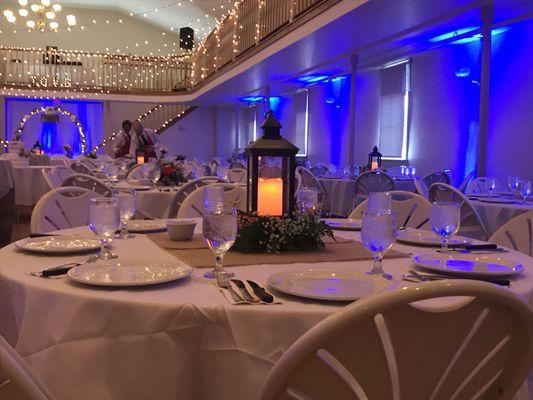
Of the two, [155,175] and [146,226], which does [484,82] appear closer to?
[155,175]

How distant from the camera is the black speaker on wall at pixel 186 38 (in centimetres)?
2131

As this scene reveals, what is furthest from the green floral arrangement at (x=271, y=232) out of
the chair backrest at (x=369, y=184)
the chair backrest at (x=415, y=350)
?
the chair backrest at (x=369, y=184)

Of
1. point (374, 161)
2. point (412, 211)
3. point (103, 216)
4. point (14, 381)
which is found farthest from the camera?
Result: point (374, 161)

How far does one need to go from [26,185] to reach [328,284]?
813 cm

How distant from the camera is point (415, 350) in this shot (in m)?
1.01

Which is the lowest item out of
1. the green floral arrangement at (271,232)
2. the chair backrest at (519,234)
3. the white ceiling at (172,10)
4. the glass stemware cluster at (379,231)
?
the chair backrest at (519,234)

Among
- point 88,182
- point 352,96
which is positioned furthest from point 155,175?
point 352,96

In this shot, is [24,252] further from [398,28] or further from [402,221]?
[398,28]

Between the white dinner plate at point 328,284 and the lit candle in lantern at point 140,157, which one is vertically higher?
the lit candle in lantern at point 140,157

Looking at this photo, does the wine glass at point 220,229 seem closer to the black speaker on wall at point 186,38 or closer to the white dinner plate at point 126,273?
the white dinner plate at point 126,273

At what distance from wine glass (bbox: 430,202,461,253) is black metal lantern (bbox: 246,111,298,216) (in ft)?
1.55

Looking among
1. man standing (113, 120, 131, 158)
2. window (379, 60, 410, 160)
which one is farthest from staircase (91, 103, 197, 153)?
window (379, 60, 410, 160)

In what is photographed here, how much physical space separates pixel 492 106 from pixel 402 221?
6.34 metres

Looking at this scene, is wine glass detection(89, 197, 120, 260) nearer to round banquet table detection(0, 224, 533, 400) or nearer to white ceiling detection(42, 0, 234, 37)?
round banquet table detection(0, 224, 533, 400)
